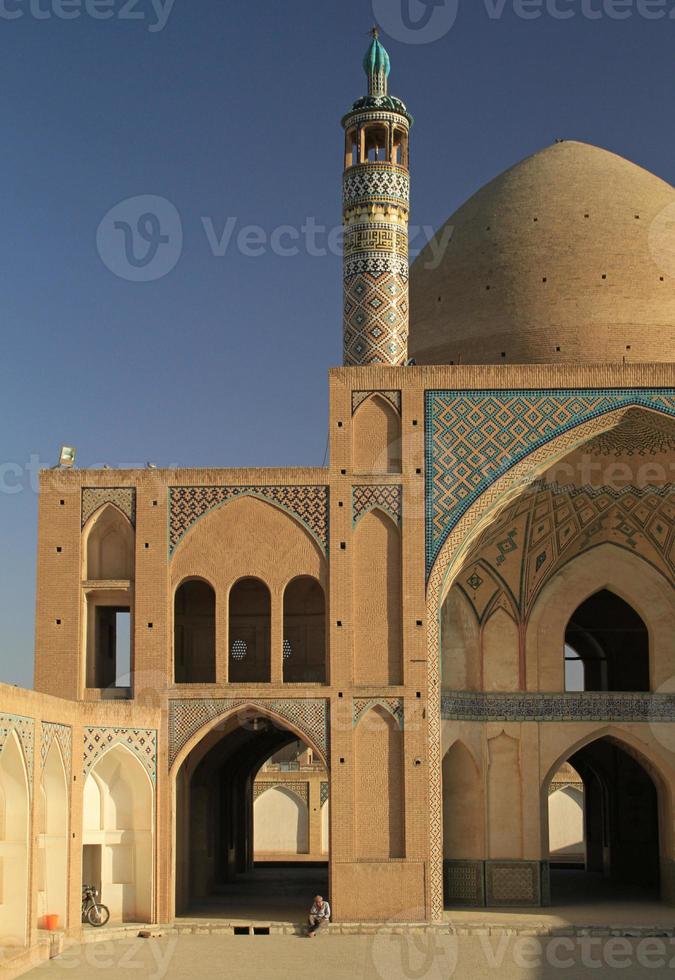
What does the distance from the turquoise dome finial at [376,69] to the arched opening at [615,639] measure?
254 inches

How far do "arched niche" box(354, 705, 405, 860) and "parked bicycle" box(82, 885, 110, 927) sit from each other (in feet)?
7.96

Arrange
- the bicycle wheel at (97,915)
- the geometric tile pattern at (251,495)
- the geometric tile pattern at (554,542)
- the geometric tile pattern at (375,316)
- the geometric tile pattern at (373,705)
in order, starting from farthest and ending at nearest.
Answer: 1. the geometric tile pattern at (554,542)
2. the geometric tile pattern at (375,316)
3. the geometric tile pattern at (251,495)
4. the geometric tile pattern at (373,705)
5. the bicycle wheel at (97,915)

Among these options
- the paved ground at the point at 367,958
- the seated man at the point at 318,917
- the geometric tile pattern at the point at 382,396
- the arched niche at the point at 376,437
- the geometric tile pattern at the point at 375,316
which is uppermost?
the geometric tile pattern at the point at 375,316

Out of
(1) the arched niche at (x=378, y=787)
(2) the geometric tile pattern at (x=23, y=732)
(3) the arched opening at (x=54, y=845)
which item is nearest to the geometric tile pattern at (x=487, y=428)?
(1) the arched niche at (x=378, y=787)

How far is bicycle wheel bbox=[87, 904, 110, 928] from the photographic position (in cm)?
1366

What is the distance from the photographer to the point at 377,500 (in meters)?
14.7

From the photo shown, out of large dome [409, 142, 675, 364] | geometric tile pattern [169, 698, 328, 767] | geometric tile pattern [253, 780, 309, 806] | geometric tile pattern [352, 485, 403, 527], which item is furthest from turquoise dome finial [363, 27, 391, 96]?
geometric tile pattern [253, 780, 309, 806]

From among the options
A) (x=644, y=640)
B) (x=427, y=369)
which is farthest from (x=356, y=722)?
(x=644, y=640)

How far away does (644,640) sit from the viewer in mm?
18406

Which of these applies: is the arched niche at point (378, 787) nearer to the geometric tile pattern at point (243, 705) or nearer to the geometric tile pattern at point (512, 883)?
the geometric tile pattern at point (243, 705)

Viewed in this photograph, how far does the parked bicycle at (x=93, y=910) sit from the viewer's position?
13672 millimetres

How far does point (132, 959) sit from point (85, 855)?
2.02 m

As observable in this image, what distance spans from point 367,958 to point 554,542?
569cm

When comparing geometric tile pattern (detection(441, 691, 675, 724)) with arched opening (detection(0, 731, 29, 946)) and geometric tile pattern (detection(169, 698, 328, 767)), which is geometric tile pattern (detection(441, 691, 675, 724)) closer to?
geometric tile pattern (detection(169, 698, 328, 767))
